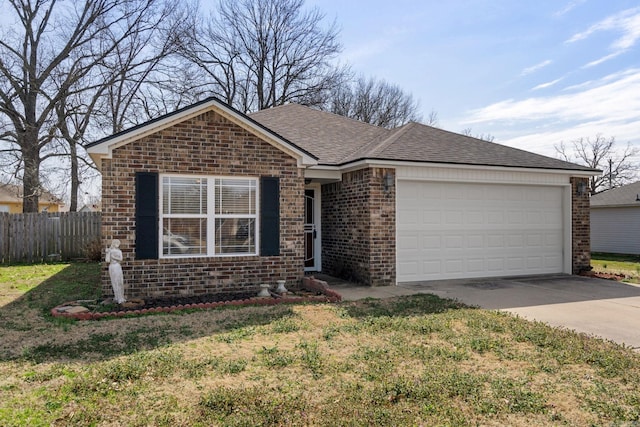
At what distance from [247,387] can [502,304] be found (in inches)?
216

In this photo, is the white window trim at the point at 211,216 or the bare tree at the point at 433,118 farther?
the bare tree at the point at 433,118

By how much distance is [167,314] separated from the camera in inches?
289

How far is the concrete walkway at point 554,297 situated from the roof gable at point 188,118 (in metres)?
3.10

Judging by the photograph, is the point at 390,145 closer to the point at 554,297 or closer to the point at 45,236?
the point at 554,297

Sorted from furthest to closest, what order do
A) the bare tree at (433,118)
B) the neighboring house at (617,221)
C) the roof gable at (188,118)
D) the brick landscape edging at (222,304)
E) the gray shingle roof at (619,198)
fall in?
the bare tree at (433,118) < the gray shingle roof at (619,198) < the neighboring house at (617,221) < the roof gable at (188,118) < the brick landscape edging at (222,304)

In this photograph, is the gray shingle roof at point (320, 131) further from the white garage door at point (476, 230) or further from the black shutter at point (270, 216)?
the white garage door at point (476, 230)

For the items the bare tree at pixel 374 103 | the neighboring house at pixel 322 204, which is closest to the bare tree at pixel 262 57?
the bare tree at pixel 374 103

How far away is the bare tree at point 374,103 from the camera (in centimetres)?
3253

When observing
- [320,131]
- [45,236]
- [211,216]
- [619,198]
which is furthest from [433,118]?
[211,216]

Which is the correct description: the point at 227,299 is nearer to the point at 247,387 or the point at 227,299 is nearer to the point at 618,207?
the point at 247,387

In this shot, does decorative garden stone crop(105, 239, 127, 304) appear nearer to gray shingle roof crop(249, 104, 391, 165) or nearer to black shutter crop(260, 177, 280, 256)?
black shutter crop(260, 177, 280, 256)

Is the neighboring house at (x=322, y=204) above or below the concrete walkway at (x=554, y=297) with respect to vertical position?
above

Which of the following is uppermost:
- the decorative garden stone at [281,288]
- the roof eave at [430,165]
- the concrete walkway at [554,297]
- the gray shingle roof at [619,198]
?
the roof eave at [430,165]

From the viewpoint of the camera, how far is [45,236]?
52.2 ft
